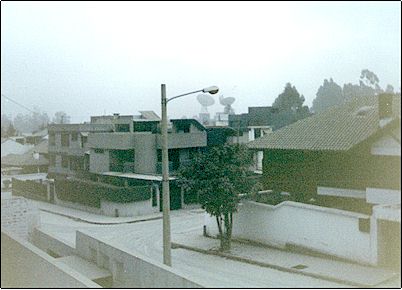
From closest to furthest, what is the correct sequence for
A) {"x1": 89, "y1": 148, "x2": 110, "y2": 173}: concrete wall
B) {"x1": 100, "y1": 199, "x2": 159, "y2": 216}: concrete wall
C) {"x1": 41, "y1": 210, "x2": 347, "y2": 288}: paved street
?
{"x1": 41, "y1": 210, "x2": 347, "y2": 288}: paved street → {"x1": 89, "y1": 148, "x2": 110, "y2": 173}: concrete wall → {"x1": 100, "y1": 199, "x2": 159, "y2": 216}: concrete wall

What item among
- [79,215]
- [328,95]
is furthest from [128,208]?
[328,95]

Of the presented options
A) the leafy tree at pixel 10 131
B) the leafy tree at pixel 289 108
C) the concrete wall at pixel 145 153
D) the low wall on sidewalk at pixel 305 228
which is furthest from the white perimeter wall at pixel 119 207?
the leafy tree at pixel 289 108

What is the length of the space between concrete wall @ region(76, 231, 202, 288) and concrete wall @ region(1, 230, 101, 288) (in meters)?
0.62

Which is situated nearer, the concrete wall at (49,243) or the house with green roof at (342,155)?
the house with green roof at (342,155)

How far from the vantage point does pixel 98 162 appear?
6.68m

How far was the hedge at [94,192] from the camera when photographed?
6.84 metres

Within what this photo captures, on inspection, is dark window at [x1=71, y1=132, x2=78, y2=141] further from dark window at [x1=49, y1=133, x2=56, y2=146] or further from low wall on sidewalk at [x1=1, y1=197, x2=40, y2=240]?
low wall on sidewalk at [x1=1, y1=197, x2=40, y2=240]

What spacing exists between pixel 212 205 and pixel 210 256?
32.8 inches

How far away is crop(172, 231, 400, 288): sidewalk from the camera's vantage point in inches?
203

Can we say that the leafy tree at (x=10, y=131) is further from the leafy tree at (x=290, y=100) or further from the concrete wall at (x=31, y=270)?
the leafy tree at (x=290, y=100)

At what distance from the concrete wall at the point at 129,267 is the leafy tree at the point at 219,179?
228cm

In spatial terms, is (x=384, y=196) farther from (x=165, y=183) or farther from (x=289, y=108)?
(x=289, y=108)

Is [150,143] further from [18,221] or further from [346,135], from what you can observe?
[346,135]

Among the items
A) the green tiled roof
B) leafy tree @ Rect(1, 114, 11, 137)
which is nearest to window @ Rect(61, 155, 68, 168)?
leafy tree @ Rect(1, 114, 11, 137)
